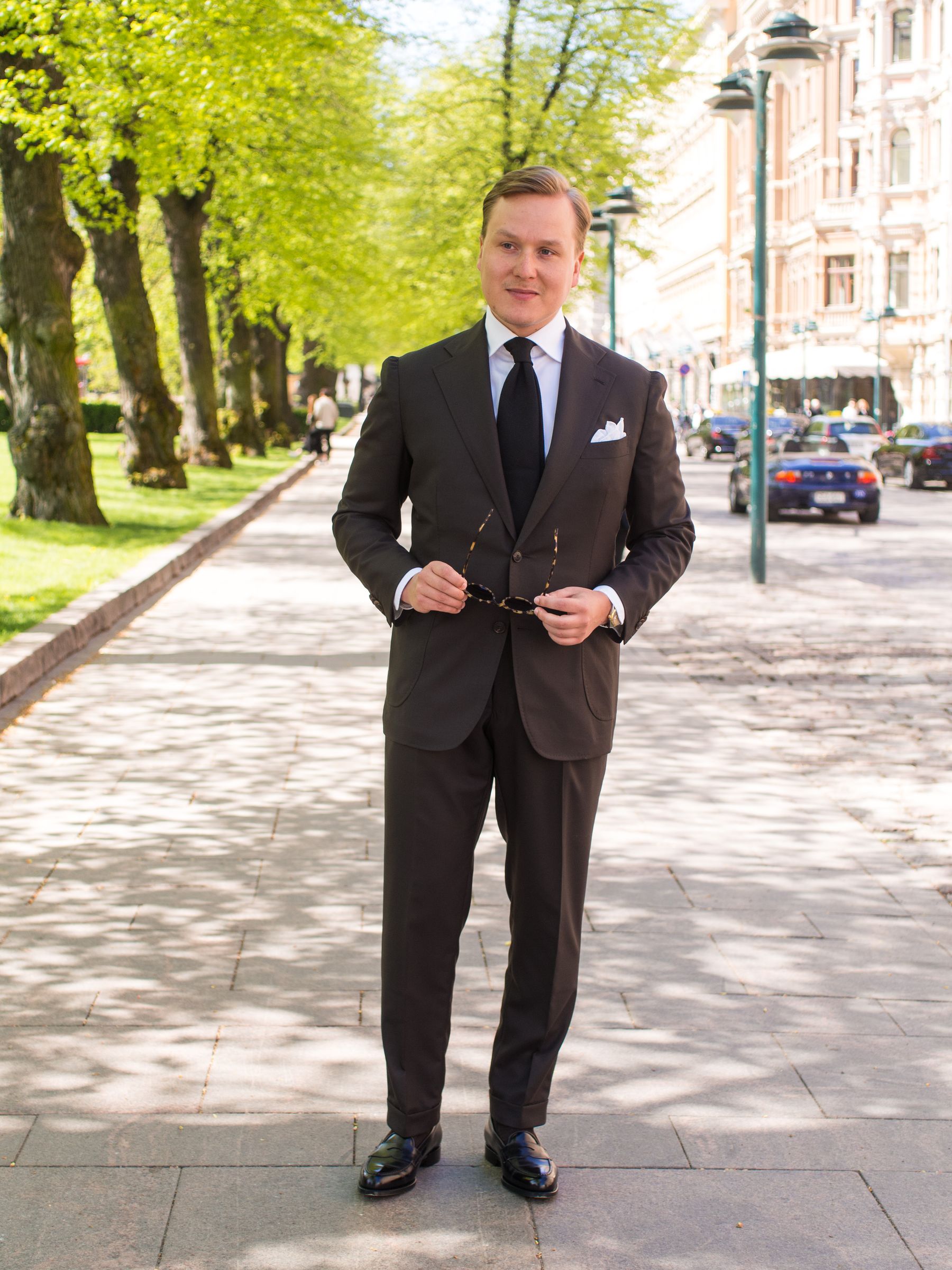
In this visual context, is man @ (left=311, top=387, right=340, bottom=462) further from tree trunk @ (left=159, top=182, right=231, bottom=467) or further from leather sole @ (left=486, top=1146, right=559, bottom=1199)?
leather sole @ (left=486, top=1146, right=559, bottom=1199)

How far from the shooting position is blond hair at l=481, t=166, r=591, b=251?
320 cm

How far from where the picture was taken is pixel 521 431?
3283 mm

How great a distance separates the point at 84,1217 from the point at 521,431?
178 centimetres

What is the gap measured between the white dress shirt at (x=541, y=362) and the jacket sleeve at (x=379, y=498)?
8 centimetres

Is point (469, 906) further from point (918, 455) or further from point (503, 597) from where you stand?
point (918, 455)

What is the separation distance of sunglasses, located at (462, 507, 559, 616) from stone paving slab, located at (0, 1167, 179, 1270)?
1372 millimetres

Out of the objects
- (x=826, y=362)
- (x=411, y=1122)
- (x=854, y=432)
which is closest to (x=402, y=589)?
(x=411, y=1122)

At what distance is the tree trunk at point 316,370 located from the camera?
196 feet

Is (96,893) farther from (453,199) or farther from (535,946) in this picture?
(453,199)

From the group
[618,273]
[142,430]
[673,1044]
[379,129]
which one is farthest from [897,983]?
[618,273]

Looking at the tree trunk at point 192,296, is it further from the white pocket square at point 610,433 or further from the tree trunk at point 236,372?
the white pocket square at point 610,433

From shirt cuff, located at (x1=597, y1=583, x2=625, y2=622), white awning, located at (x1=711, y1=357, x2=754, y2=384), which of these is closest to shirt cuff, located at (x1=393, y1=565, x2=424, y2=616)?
shirt cuff, located at (x1=597, y1=583, x2=625, y2=622)

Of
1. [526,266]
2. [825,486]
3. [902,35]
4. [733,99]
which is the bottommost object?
[825,486]

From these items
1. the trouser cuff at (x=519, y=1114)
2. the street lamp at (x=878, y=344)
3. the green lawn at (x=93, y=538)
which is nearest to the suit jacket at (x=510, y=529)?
the trouser cuff at (x=519, y=1114)
